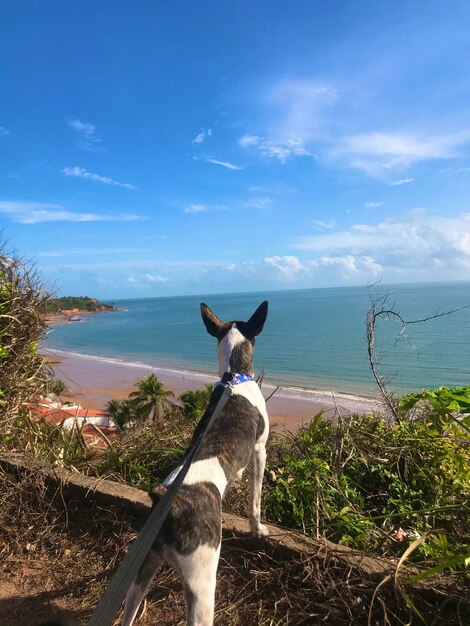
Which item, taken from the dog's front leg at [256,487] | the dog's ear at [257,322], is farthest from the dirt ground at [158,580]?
A: the dog's ear at [257,322]

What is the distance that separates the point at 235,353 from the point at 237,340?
12cm

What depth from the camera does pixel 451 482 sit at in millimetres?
3676

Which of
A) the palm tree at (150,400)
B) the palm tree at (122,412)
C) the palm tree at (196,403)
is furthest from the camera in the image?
the palm tree at (150,400)

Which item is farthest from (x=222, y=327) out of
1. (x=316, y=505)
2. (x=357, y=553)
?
(x=357, y=553)

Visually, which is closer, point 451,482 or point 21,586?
point 21,586

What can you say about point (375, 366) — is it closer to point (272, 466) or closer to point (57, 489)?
point (272, 466)

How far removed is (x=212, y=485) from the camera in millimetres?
2463

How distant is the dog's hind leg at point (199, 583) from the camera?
2070mm

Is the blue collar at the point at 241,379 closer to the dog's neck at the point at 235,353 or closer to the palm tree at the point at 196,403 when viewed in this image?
the dog's neck at the point at 235,353

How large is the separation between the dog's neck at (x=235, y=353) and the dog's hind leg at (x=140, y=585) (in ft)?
4.57

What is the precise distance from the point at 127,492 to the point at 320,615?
2074 mm

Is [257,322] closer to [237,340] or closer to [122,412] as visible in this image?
[237,340]

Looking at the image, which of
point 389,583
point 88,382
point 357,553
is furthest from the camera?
point 88,382

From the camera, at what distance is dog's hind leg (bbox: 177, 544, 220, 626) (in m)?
2.07
